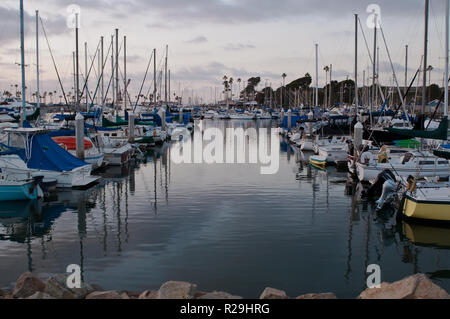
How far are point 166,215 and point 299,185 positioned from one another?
9.71 metres

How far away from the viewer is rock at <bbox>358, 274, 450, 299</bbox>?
8.86 metres

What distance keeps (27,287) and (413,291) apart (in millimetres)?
7536

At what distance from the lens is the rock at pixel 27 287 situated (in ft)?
31.7

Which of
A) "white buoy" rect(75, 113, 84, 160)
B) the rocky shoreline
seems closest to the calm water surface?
the rocky shoreline

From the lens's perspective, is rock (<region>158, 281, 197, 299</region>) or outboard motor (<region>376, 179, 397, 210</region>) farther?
outboard motor (<region>376, 179, 397, 210</region>)

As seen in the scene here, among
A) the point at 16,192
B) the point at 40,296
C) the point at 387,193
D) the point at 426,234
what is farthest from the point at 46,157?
the point at 426,234

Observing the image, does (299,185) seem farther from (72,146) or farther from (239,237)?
(72,146)

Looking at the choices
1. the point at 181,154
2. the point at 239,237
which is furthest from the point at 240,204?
the point at 181,154

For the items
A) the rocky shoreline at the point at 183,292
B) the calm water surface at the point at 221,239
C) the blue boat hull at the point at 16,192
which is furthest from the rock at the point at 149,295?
the blue boat hull at the point at 16,192

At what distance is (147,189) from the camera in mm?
25297

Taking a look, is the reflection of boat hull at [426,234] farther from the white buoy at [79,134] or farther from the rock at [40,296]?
the white buoy at [79,134]

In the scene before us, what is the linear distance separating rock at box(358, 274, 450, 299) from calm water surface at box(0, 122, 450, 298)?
2049 millimetres

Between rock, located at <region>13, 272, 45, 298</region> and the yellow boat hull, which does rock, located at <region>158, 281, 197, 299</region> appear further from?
the yellow boat hull

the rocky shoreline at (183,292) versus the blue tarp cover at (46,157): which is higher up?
the blue tarp cover at (46,157)
